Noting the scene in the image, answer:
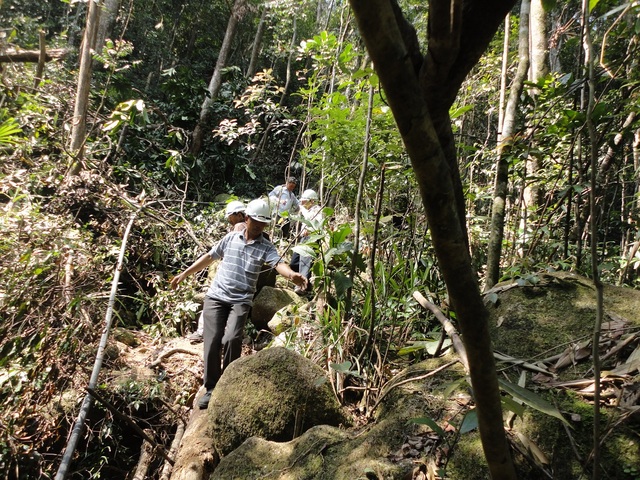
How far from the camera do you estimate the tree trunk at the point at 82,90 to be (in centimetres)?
543

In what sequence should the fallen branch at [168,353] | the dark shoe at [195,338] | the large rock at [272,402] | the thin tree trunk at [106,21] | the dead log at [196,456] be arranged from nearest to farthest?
the large rock at [272,402]
the dead log at [196,456]
the fallen branch at [168,353]
the dark shoe at [195,338]
the thin tree trunk at [106,21]

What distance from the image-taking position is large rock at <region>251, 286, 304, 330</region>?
17.4 ft

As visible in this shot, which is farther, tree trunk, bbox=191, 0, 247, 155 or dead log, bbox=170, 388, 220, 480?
tree trunk, bbox=191, 0, 247, 155

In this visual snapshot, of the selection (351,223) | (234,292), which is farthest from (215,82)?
(234,292)

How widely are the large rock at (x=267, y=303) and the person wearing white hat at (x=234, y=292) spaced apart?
1555mm

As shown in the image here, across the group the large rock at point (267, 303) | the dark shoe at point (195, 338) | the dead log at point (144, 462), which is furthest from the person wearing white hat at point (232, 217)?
the dead log at point (144, 462)

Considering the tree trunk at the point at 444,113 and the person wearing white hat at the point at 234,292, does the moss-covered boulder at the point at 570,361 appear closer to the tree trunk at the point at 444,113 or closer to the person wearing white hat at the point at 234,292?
the tree trunk at the point at 444,113

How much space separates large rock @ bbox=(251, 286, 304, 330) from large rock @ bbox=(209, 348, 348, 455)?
240 centimetres

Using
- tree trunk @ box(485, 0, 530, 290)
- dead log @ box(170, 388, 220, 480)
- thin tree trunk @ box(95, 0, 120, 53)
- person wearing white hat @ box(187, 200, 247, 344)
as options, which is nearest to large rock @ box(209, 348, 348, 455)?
dead log @ box(170, 388, 220, 480)

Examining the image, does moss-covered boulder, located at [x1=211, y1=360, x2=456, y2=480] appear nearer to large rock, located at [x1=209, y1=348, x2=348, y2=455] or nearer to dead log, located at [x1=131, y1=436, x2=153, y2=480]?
large rock, located at [x1=209, y1=348, x2=348, y2=455]

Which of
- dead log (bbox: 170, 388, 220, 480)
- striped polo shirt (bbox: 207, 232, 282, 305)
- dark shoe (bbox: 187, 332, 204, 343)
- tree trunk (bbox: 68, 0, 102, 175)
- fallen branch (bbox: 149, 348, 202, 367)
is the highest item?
tree trunk (bbox: 68, 0, 102, 175)

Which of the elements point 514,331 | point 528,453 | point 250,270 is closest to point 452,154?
point 528,453

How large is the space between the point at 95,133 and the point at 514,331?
24.6ft

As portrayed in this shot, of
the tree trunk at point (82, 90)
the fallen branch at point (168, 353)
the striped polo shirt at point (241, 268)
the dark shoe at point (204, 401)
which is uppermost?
the tree trunk at point (82, 90)
